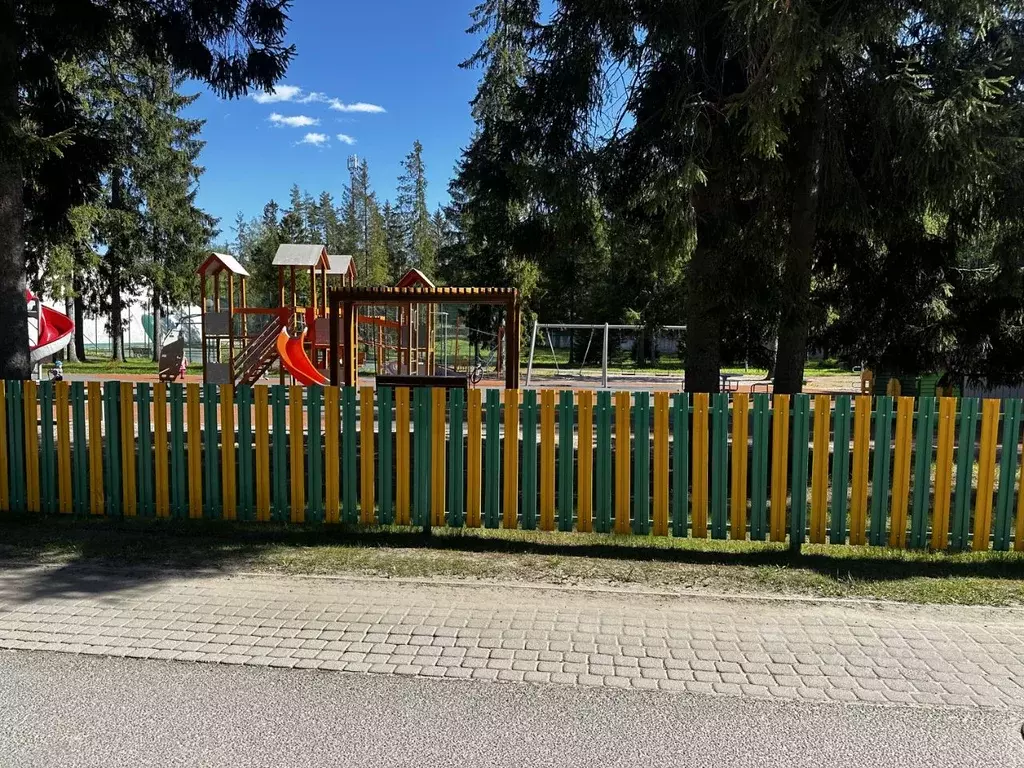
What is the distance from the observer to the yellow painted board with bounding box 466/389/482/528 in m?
6.55

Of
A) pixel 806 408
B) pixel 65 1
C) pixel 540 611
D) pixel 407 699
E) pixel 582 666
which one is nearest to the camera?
pixel 407 699

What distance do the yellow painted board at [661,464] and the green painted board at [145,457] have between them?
4.44 meters

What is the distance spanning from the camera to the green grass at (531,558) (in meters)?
5.62

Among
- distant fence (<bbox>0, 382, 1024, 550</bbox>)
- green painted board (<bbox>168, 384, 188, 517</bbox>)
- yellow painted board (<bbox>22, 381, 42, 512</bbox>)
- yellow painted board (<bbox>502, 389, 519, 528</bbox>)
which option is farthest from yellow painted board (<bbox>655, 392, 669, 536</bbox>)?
yellow painted board (<bbox>22, 381, 42, 512</bbox>)

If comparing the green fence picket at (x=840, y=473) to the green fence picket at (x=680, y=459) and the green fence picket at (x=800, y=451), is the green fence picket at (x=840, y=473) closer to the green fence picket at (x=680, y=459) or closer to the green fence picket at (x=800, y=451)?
the green fence picket at (x=800, y=451)

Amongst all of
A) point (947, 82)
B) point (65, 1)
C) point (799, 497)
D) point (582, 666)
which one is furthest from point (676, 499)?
point (65, 1)

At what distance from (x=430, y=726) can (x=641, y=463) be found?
10.9 ft

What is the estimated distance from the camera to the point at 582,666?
4.19 meters

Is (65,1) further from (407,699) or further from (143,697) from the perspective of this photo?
(407,699)

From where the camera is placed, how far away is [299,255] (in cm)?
2264

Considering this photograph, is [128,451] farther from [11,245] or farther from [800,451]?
[800,451]

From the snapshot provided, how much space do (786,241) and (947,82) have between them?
7.39ft

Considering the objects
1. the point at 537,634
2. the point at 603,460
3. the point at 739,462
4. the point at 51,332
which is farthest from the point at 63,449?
the point at 51,332

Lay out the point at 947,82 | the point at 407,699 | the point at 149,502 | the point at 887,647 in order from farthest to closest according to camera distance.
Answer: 1. the point at 947,82
2. the point at 149,502
3. the point at 887,647
4. the point at 407,699
